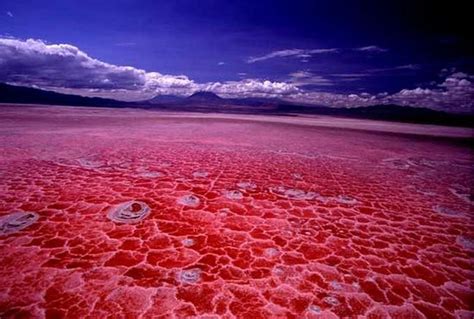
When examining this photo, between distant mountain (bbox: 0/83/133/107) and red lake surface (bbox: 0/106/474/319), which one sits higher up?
distant mountain (bbox: 0/83/133/107)

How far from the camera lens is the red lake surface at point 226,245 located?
267 cm

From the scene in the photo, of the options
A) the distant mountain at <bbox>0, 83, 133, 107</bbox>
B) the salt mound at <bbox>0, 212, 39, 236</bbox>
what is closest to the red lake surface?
the salt mound at <bbox>0, 212, 39, 236</bbox>

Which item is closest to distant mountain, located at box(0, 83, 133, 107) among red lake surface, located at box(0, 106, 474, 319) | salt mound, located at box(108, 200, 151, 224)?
red lake surface, located at box(0, 106, 474, 319)

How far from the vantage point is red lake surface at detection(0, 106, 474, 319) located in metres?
2.67

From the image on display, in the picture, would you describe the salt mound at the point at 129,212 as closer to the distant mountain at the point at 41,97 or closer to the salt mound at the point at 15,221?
the salt mound at the point at 15,221

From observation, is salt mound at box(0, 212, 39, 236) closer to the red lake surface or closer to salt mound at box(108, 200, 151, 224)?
the red lake surface

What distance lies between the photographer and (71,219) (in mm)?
4176

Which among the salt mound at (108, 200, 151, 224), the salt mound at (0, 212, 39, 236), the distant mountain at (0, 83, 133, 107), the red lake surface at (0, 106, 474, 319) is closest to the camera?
the red lake surface at (0, 106, 474, 319)

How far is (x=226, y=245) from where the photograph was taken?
3668mm

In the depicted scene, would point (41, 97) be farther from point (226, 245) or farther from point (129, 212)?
point (226, 245)

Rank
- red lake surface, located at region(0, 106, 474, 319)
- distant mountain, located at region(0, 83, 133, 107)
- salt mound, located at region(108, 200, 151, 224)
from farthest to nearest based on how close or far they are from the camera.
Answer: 1. distant mountain, located at region(0, 83, 133, 107)
2. salt mound, located at region(108, 200, 151, 224)
3. red lake surface, located at region(0, 106, 474, 319)

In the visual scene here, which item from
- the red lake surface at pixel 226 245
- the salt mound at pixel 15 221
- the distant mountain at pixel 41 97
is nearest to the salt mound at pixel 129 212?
the red lake surface at pixel 226 245

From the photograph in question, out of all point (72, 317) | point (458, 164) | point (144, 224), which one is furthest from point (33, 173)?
point (458, 164)

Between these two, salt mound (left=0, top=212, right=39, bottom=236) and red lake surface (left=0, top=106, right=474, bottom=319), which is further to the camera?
salt mound (left=0, top=212, right=39, bottom=236)
